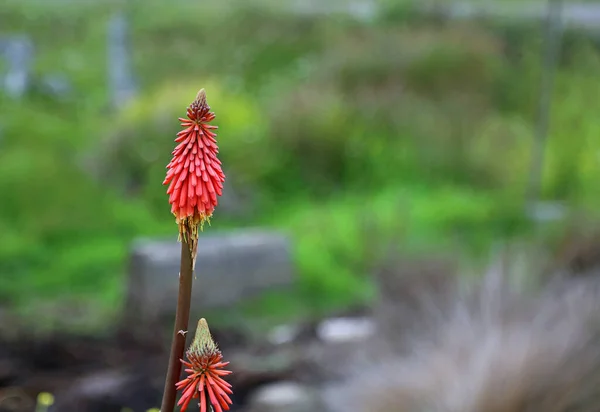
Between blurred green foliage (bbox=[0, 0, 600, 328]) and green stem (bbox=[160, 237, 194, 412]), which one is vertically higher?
blurred green foliage (bbox=[0, 0, 600, 328])

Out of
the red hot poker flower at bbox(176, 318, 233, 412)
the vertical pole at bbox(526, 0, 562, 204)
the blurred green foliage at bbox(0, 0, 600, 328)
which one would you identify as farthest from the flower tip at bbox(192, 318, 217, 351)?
the vertical pole at bbox(526, 0, 562, 204)

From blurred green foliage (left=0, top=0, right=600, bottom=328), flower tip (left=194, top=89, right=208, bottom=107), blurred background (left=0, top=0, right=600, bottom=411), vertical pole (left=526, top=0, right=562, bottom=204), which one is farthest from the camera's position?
vertical pole (left=526, top=0, right=562, bottom=204)

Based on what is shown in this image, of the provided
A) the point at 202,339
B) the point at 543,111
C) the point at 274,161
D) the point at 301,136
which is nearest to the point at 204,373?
the point at 202,339

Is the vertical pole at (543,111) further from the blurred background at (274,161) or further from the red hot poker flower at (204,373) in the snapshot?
the red hot poker flower at (204,373)

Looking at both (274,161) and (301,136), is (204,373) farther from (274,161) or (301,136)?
(301,136)

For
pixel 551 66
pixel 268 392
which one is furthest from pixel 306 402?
pixel 551 66

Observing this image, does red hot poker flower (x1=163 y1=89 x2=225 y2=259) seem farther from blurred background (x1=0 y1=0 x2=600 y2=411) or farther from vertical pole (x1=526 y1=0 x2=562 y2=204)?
vertical pole (x1=526 y1=0 x2=562 y2=204)

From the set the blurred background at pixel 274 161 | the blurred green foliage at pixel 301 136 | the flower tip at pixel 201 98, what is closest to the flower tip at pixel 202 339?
the flower tip at pixel 201 98

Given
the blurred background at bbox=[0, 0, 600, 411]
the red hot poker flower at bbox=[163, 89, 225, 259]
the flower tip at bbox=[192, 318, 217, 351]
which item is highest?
the blurred background at bbox=[0, 0, 600, 411]

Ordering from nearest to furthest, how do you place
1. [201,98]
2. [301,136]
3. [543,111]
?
[201,98]
[301,136]
[543,111]
